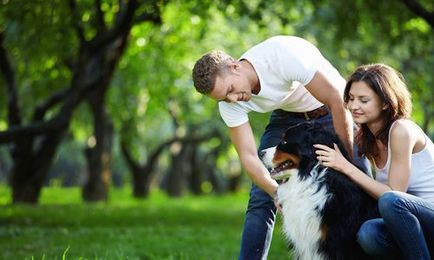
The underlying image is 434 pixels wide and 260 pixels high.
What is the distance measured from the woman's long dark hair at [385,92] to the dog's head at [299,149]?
27 centimetres

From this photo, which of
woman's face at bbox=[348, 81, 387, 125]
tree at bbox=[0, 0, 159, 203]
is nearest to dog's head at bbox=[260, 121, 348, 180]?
woman's face at bbox=[348, 81, 387, 125]

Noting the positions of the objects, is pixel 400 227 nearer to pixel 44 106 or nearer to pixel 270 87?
pixel 270 87

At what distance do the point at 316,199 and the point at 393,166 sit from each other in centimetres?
54

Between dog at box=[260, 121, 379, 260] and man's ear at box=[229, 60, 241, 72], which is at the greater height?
man's ear at box=[229, 60, 241, 72]

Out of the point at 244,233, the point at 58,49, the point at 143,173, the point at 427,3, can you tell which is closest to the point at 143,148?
the point at 143,173

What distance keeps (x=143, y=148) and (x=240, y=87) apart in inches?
936

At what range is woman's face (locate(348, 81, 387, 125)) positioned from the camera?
4738 millimetres

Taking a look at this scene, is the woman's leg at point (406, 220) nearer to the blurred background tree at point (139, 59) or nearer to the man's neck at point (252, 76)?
the man's neck at point (252, 76)

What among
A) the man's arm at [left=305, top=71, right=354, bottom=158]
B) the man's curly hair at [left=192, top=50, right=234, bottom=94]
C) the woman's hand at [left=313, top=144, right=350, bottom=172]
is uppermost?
the man's curly hair at [left=192, top=50, right=234, bottom=94]

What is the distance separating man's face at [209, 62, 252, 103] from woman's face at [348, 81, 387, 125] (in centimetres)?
69

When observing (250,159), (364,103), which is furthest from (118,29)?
(364,103)

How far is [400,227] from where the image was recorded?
467cm

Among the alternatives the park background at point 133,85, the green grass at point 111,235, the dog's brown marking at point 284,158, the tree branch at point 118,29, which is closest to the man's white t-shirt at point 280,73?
the dog's brown marking at point 284,158

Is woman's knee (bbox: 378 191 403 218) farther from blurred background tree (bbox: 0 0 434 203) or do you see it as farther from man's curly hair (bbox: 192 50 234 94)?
blurred background tree (bbox: 0 0 434 203)
